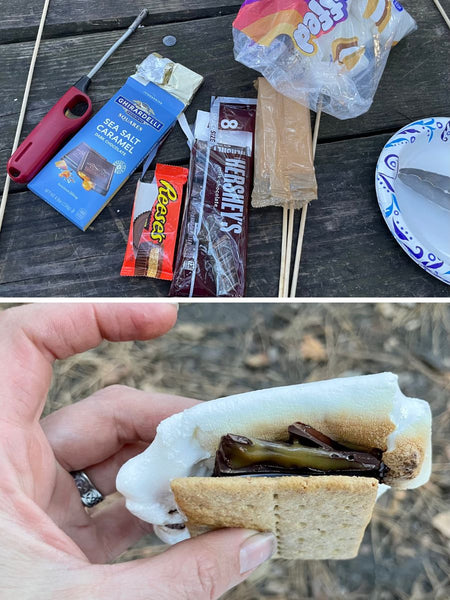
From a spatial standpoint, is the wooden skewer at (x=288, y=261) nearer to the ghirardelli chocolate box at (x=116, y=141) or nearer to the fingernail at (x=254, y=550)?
the ghirardelli chocolate box at (x=116, y=141)

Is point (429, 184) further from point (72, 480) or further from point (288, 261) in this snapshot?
point (72, 480)

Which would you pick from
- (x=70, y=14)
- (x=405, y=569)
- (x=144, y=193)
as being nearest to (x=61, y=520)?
(x=144, y=193)

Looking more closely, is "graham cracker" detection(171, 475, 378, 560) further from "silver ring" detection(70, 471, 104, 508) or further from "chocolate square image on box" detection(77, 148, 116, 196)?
"chocolate square image on box" detection(77, 148, 116, 196)

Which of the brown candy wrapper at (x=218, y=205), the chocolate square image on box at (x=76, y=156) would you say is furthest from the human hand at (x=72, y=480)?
the chocolate square image on box at (x=76, y=156)

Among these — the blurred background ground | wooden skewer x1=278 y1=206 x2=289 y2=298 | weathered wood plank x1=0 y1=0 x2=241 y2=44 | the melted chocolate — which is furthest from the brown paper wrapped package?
the melted chocolate

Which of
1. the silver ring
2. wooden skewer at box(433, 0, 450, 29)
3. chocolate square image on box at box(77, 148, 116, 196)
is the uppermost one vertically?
chocolate square image on box at box(77, 148, 116, 196)

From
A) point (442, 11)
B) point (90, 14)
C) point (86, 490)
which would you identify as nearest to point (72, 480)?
point (86, 490)
